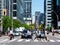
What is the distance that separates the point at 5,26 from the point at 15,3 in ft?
189

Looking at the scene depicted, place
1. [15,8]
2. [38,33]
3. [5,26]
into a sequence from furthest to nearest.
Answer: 1. [15,8]
2. [5,26]
3. [38,33]

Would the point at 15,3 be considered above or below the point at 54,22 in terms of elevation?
above

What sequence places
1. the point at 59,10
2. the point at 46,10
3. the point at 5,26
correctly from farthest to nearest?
the point at 46,10 < the point at 59,10 < the point at 5,26

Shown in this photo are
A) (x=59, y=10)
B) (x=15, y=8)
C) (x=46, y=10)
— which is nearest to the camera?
(x=15, y=8)

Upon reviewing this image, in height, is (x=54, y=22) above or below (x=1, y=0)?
below

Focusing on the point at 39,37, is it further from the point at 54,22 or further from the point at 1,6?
the point at 54,22

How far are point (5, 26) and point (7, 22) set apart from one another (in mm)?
1536

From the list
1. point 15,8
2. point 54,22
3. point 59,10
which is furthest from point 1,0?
point 54,22

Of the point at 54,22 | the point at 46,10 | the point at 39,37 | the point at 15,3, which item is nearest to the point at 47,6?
the point at 46,10

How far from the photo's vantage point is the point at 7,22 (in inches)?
3051

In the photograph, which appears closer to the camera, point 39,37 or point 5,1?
point 39,37

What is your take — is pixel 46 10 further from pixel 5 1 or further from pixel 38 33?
pixel 38 33

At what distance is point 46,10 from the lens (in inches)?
7397

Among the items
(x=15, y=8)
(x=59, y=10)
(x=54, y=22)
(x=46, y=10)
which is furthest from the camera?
(x=46, y=10)
